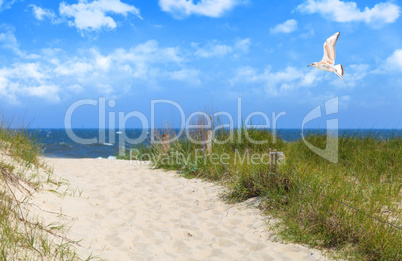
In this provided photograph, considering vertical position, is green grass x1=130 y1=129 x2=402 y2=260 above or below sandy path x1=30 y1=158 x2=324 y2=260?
above

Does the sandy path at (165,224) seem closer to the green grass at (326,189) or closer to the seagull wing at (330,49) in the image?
the green grass at (326,189)

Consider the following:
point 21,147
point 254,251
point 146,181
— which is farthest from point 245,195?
point 21,147

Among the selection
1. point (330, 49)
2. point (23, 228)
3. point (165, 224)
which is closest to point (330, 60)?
point (330, 49)

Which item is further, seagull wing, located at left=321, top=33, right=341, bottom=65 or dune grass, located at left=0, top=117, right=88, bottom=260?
seagull wing, located at left=321, top=33, right=341, bottom=65

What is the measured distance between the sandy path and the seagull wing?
240cm

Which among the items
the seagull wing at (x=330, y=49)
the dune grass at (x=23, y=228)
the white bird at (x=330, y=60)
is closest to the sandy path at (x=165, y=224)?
the dune grass at (x=23, y=228)

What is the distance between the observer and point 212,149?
7359 mm

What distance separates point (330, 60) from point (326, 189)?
188 centimetres

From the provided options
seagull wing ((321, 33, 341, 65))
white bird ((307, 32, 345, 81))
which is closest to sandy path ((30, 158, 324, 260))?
white bird ((307, 32, 345, 81))

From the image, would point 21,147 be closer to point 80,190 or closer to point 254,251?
point 80,190

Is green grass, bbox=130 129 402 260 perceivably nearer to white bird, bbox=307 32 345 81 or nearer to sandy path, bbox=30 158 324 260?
sandy path, bbox=30 158 324 260

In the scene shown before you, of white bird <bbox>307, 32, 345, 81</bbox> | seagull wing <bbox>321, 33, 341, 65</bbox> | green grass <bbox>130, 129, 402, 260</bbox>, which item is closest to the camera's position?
green grass <bbox>130, 129, 402, 260</bbox>

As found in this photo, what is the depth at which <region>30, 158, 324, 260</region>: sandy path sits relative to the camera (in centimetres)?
343

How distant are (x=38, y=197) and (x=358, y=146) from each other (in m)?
6.53
